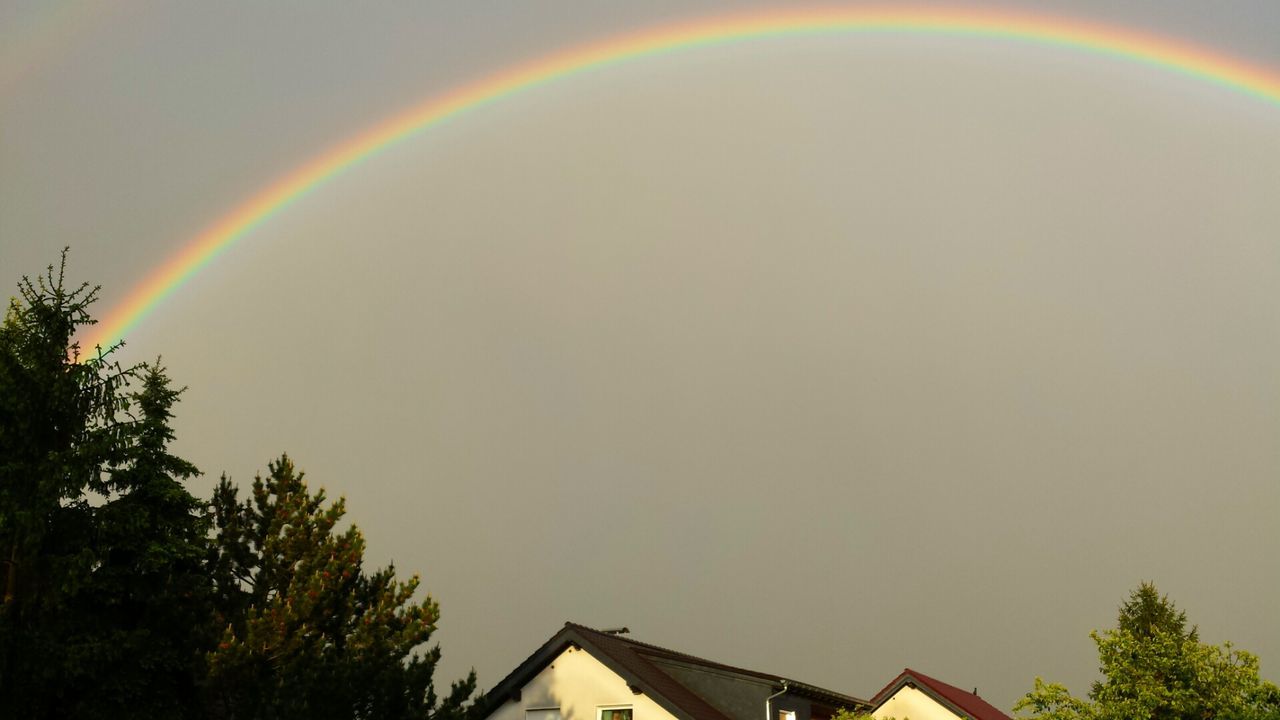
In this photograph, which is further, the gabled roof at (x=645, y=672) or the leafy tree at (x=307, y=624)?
the gabled roof at (x=645, y=672)

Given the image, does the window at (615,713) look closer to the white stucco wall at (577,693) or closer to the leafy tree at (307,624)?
the white stucco wall at (577,693)

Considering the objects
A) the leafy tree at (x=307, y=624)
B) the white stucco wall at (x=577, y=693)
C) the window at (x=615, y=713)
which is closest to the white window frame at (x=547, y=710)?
the white stucco wall at (x=577, y=693)

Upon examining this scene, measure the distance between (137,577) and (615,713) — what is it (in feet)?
52.7

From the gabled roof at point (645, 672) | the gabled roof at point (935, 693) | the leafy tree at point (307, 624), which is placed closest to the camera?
the leafy tree at point (307, 624)

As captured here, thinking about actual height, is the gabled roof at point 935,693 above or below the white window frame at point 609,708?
above

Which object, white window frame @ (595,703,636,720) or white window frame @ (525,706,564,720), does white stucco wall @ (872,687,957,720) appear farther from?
white window frame @ (525,706,564,720)

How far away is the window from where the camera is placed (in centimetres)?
3753

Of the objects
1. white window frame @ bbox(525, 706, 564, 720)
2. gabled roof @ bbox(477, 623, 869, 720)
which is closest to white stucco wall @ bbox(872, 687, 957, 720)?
gabled roof @ bbox(477, 623, 869, 720)

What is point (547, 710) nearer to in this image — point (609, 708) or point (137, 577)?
point (609, 708)

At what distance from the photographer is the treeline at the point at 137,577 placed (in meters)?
29.1

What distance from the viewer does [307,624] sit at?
29.9 meters

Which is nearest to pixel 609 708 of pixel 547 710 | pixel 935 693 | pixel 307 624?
pixel 547 710

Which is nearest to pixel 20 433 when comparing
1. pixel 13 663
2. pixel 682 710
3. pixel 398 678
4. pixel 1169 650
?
pixel 13 663

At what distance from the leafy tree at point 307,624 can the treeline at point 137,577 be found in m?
0.05
